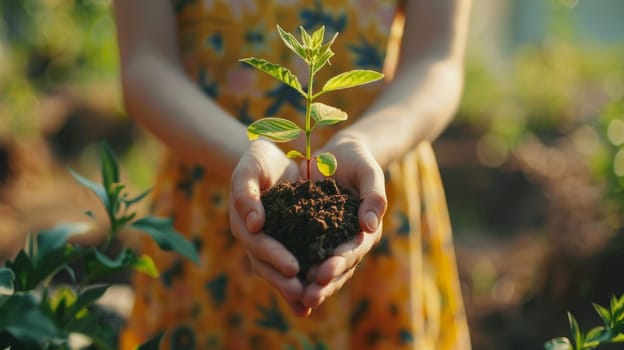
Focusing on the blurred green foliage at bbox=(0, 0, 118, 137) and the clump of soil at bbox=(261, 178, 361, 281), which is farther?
the blurred green foliage at bbox=(0, 0, 118, 137)

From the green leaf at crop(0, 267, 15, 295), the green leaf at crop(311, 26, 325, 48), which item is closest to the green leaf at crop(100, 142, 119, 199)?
the green leaf at crop(0, 267, 15, 295)

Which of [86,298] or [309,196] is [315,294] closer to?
[309,196]

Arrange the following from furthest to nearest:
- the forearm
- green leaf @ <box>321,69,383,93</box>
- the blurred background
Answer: the blurred background < the forearm < green leaf @ <box>321,69,383,93</box>

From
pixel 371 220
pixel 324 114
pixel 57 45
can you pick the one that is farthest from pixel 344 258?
pixel 57 45

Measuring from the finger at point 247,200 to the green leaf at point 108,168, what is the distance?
0.23 m

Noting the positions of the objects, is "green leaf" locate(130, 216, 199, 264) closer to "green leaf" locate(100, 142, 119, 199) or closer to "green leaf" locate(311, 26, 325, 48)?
"green leaf" locate(100, 142, 119, 199)

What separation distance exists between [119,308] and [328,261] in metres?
1.01

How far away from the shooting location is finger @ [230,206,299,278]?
2.43ft

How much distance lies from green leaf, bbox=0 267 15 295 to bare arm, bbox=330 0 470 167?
0.48 metres

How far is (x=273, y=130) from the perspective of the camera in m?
0.77

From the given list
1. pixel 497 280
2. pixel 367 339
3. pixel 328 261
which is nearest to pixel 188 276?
pixel 367 339

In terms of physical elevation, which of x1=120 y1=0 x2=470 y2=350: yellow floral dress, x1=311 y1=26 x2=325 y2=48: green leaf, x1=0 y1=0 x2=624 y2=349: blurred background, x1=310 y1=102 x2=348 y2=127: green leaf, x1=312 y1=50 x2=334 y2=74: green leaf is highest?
x1=311 y1=26 x2=325 y2=48: green leaf

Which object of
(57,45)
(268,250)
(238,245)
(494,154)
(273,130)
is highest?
(273,130)

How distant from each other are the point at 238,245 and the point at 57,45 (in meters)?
4.06
